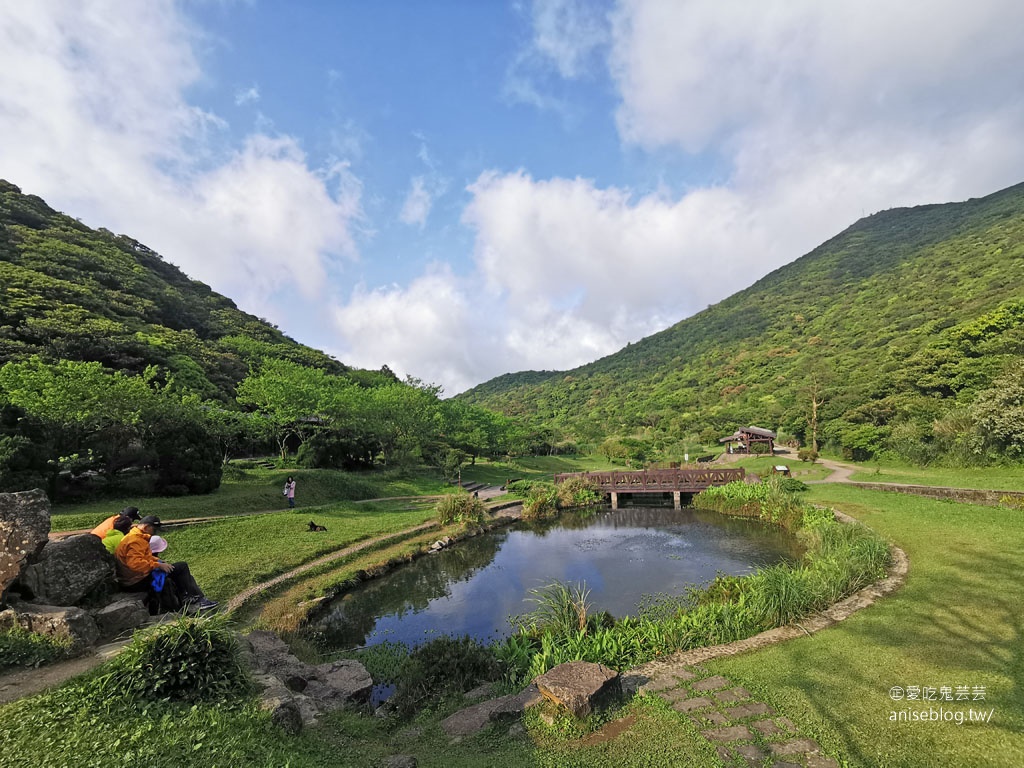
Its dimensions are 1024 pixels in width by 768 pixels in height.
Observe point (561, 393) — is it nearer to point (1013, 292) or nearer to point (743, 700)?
point (1013, 292)

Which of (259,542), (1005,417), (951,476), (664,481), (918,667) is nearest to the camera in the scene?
(918,667)

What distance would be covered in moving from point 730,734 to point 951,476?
874 inches

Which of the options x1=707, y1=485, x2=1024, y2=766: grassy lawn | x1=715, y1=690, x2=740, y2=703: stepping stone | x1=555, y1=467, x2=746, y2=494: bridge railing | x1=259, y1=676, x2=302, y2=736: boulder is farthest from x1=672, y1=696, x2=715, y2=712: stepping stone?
x1=555, y1=467, x2=746, y2=494: bridge railing

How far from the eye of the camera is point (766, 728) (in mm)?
4270

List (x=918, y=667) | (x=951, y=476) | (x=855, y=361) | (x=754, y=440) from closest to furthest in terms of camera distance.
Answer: (x=918, y=667) < (x=951, y=476) < (x=754, y=440) < (x=855, y=361)

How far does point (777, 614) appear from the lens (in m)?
7.28

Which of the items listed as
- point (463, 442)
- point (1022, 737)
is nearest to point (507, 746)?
point (1022, 737)

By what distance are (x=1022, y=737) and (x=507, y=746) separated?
476cm

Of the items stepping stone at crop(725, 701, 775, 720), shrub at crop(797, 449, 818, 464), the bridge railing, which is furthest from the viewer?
shrub at crop(797, 449, 818, 464)

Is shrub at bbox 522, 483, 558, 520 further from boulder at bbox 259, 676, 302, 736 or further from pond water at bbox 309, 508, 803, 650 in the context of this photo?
boulder at bbox 259, 676, 302, 736

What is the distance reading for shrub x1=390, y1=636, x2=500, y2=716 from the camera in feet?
20.6

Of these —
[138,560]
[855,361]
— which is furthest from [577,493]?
[855,361]

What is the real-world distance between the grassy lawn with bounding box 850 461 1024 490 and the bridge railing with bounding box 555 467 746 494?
6.03m

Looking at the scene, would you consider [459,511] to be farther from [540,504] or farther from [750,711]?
[750,711]
